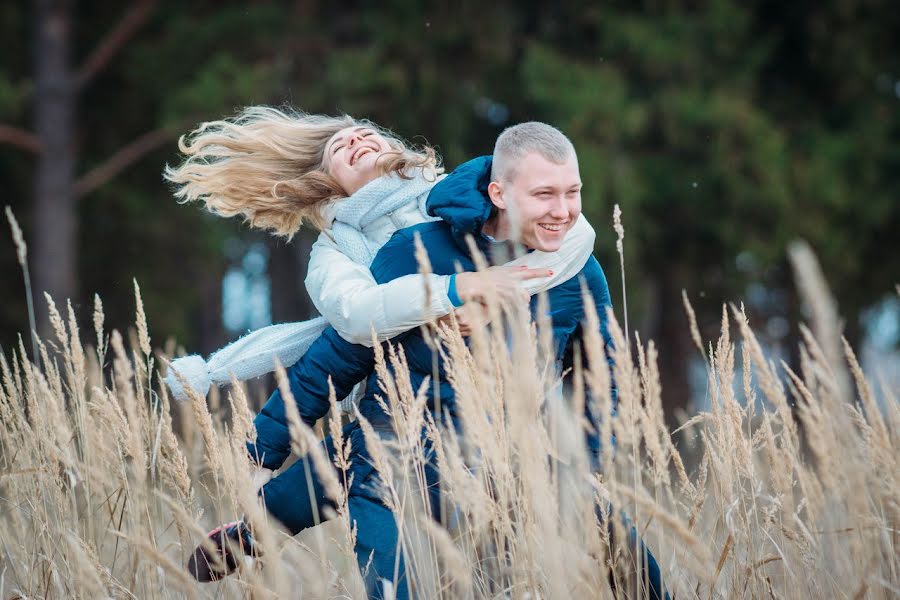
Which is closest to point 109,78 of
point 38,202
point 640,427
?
point 38,202

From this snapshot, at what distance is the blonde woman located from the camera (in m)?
2.31

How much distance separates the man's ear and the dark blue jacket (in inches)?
1.4

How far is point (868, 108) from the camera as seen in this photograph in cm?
859

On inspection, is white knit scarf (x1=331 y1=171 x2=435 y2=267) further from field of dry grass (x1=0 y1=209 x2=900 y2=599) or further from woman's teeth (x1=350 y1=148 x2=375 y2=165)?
field of dry grass (x1=0 y1=209 x2=900 y2=599)

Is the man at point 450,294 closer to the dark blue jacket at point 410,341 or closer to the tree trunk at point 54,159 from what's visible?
the dark blue jacket at point 410,341

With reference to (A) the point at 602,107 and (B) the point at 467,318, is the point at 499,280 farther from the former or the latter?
(A) the point at 602,107

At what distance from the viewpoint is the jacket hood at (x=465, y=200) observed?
2373mm

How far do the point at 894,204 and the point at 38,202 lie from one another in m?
7.10

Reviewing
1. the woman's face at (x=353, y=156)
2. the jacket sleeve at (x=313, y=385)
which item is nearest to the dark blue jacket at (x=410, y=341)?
the jacket sleeve at (x=313, y=385)

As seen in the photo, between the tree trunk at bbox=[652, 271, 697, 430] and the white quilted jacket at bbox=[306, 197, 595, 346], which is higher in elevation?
the tree trunk at bbox=[652, 271, 697, 430]

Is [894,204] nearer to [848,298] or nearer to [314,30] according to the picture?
[848,298]

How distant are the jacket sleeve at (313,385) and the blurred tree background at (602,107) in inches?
214

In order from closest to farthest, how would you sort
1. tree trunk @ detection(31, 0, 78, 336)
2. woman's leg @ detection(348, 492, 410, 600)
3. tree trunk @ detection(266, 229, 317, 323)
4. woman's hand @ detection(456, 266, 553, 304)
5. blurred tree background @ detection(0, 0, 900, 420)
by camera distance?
woman's hand @ detection(456, 266, 553, 304) < woman's leg @ detection(348, 492, 410, 600) < blurred tree background @ detection(0, 0, 900, 420) < tree trunk @ detection(31, 0, 78, 336) < tree trunk @ detection(266, 229, 317, 323)

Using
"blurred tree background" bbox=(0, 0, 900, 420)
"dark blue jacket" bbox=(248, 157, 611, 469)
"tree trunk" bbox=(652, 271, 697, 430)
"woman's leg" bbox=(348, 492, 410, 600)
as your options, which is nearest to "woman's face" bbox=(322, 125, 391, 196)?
"dark blue jacket" bbox=(248, 157, 611, 469)
